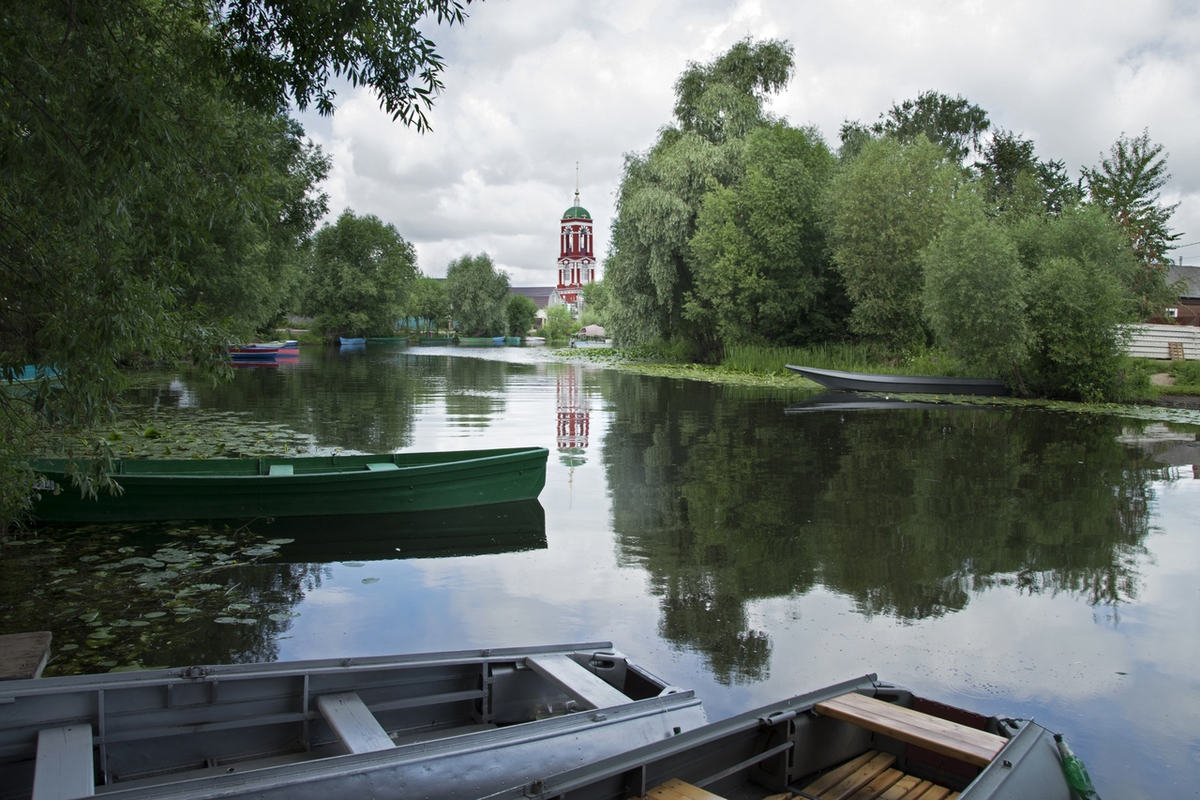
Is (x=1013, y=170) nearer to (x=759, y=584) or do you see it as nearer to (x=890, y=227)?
(x=890, y=227)

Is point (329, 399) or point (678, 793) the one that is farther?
point (329, 399)

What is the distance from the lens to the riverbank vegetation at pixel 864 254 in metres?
24.2

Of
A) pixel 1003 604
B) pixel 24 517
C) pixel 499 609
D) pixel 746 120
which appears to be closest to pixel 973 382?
pixel 746 120

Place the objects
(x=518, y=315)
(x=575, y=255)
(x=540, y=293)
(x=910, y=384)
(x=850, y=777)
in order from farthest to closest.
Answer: (x=540, y=293) < (x=575, y=255) < (x=518, y=315) < (x=910, y=384) < (x=850, y=777)

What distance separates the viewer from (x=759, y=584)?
7348mm

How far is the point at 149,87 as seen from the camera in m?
5.30

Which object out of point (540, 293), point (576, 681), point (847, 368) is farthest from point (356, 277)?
point (540, 293)

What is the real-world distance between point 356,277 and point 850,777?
7974 cm

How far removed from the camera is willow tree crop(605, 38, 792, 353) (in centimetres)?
3638

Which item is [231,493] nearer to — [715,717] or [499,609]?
[499,609]

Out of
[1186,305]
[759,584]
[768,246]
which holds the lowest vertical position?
[759,584]

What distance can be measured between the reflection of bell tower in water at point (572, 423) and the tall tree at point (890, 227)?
1154 cm

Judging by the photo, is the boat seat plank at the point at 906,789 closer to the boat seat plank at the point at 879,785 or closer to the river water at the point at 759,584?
the boat seat plank at the point at 879,785

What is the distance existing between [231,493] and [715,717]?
604 cm
